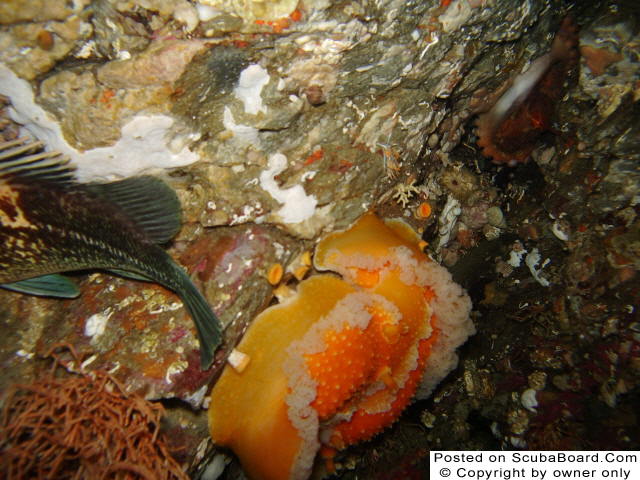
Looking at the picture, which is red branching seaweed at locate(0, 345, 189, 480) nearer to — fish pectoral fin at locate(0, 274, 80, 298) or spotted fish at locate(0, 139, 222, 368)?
fish pectoral fin at locate(0, 274, 80, 298)

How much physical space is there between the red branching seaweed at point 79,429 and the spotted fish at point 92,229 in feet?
1.91

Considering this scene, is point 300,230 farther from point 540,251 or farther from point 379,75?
point 540,251

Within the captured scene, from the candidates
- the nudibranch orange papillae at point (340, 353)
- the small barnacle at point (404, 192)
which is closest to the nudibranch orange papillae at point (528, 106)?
the small barnacle at point (404, 192)

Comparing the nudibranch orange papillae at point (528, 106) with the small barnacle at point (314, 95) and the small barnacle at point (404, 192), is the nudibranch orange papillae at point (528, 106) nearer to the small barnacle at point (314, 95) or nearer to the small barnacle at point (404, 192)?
the small barnacle at point (404, 192)

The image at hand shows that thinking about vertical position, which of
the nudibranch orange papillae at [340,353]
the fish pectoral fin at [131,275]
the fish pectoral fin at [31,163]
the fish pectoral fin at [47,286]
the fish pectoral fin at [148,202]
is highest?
the fish pectoral fin at [31,163]

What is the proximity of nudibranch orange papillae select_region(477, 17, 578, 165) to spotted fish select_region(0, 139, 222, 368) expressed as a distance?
120 inches

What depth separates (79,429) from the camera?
7.11 ft

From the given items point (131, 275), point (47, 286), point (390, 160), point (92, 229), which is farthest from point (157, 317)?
point (390, 160)

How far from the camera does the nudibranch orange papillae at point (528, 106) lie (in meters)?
3.00

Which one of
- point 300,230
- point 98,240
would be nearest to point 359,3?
point 300,230

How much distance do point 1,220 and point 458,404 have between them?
14.4 feet

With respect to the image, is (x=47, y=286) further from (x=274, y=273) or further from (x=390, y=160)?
(x=390, y=160)

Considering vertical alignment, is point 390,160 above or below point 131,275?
below

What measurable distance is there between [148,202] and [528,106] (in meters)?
3.33
